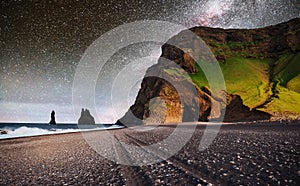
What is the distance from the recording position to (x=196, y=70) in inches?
2355

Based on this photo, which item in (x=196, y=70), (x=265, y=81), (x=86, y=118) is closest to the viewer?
(x=265, y=81)

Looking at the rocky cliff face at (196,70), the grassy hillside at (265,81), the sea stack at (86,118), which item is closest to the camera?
the grassy hillside at (265,81)

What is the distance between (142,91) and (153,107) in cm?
1936

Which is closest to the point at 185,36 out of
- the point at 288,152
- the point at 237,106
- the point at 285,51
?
the point at 285,51

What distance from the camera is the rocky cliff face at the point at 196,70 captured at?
169ft

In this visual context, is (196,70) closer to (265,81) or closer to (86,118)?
(265,81)

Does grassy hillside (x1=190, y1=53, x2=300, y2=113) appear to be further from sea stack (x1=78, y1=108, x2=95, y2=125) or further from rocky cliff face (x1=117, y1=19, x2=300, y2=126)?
sea stack (x1=78, y1=108, x2=95, y2=125)

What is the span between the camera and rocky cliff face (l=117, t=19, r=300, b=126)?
51.4m

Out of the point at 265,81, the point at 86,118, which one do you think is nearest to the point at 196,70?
the point at 265,81

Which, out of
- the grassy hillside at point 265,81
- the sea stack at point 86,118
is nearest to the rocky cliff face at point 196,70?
the grassy hillside at point 265,81

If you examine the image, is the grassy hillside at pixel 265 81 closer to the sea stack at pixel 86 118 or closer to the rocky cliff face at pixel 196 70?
the rocky cliff face at pixel 196 70

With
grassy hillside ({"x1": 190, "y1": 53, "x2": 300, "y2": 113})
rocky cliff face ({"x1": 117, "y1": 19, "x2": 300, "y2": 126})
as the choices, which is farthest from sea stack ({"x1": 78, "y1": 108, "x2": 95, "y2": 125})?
grassy hillside ({"x1": 190, "y1": 53, "x2": 300, "y2": 113})

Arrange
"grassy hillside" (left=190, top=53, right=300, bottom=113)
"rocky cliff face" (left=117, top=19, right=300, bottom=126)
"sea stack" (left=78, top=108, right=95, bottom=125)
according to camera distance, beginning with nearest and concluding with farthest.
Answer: "grassy hillside" (left=190, top=53, right=300, bottom=113), "rocky cliff face" (left=117, top=19, right=300, bottom=126), "sea stack" (left=78, top=108, right=95, bottom=125)

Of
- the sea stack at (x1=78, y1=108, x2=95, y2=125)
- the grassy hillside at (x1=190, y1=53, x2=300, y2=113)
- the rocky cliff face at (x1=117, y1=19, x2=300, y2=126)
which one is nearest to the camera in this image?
the grassy hillside at (x1=190, y1=53, x2=300, y2=113)
